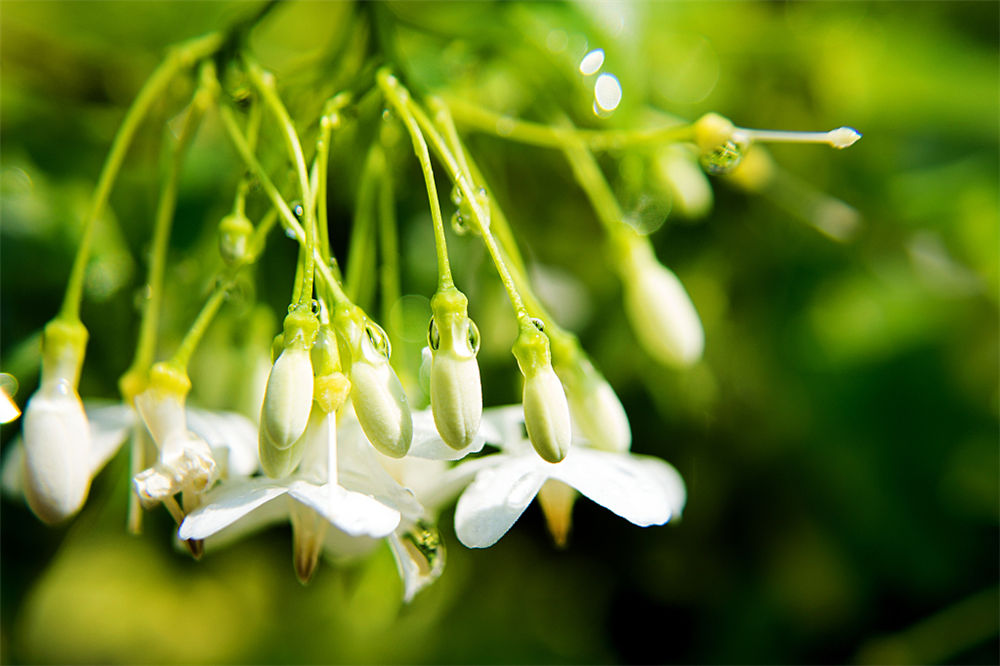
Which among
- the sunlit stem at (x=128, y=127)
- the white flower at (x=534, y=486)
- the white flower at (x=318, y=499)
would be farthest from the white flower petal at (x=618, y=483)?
the sunlit stem at (x=128, y=127)

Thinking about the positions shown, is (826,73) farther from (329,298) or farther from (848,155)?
(329,298)

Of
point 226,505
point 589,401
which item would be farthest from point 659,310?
point 226,505

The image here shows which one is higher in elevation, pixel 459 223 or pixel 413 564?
pixel 459 223

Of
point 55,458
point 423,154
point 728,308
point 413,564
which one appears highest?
point 423,154

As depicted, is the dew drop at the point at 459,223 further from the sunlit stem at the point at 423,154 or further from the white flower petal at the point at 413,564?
the white flower petal at the point at 413,564

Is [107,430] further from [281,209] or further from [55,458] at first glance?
[281,209]

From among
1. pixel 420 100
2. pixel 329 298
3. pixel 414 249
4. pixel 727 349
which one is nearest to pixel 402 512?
pixel 329 298
